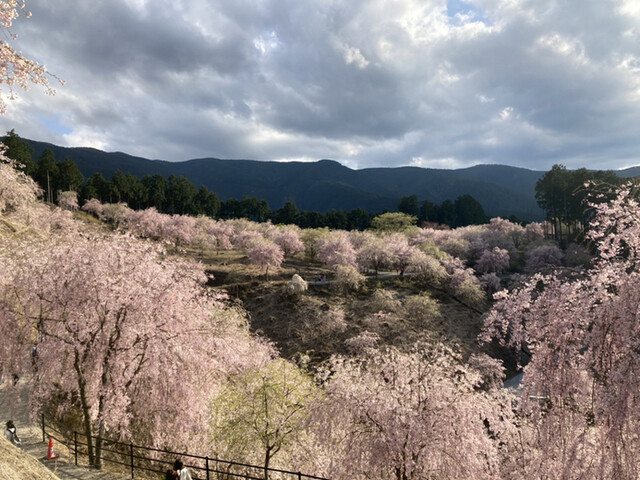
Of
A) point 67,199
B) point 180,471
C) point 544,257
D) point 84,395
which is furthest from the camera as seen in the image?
point 67,199

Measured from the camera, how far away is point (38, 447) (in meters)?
13.3

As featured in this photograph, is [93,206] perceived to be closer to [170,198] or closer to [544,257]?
[170,198]

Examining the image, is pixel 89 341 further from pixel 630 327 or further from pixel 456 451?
pixel 630 327

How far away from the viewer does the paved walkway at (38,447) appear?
12.0 m

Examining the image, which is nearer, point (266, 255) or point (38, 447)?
point (38, 447)

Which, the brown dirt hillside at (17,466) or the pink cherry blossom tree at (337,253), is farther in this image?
the pink cherry blossom tree at (337,253)

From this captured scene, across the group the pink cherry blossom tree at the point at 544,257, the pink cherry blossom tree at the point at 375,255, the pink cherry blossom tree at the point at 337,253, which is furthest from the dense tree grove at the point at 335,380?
the pink cherry blossom tree at the point at 544,257

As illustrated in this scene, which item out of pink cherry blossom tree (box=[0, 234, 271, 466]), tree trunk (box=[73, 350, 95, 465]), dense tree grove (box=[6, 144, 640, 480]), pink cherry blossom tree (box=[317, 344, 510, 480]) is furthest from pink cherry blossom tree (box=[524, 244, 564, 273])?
tree trunk (box=[73, 350, 95, 465])

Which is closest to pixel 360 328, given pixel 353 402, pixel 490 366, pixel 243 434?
pixel 490 366

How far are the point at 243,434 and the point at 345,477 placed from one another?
4.48 metres

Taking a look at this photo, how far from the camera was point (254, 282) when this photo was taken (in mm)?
52031

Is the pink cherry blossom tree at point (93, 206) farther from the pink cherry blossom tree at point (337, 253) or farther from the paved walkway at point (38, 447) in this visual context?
the paved walkway at point (38, 447)

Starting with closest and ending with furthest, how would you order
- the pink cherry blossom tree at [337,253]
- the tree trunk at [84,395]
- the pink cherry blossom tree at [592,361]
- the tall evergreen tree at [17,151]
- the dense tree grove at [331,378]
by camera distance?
the pink cherry blossom tree at [592,361]
the dense tree grove at [331,378]
the tree trunk at [84,395]
the pink cherry blossom tree at [337,253]
the tall evergreen tree at [17,151]

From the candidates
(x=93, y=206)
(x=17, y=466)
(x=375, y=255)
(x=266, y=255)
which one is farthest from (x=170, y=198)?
(x=17, y=466)
